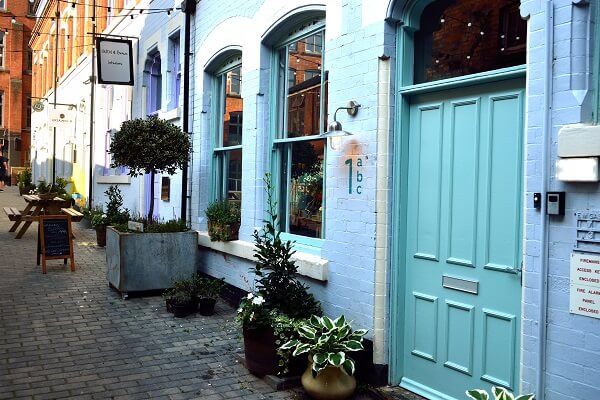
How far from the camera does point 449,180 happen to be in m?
4.75

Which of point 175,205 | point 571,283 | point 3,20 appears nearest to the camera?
point 571,283

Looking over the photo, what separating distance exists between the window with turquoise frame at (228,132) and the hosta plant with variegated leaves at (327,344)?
12.0 ft

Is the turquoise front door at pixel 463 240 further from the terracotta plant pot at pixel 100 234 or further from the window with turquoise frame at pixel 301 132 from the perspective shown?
the terracotta plant pot at pixel 100 234

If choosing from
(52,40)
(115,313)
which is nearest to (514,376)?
(115,313)

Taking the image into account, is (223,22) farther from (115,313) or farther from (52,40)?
(52,40)

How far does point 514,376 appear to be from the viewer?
4.19 metres

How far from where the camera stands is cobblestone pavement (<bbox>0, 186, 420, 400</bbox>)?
16.8 feet

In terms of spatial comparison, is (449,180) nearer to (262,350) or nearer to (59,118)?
(262,350)

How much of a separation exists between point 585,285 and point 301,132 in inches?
157

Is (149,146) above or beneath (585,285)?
above

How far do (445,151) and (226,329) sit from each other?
3587 mm

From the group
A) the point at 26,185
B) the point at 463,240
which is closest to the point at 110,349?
the point at 463,240

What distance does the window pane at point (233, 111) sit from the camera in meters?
8.59

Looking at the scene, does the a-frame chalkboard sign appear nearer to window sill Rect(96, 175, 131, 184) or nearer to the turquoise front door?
window sill Rect(96, 175, 131, 184)
